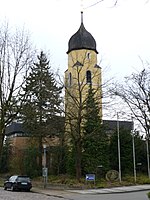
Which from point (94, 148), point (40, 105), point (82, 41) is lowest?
point (94, 148)

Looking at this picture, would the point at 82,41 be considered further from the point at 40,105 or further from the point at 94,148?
the point at 40,105

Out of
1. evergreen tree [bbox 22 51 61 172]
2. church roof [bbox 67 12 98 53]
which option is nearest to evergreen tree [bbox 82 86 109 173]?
evergreen tree [bbox 22 51 61 172]

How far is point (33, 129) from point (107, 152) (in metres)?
9.75

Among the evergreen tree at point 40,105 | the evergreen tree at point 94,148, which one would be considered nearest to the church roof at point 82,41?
the evergreen tree at point 40,105

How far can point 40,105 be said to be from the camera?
3809 centimetres

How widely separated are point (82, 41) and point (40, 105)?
21814mm

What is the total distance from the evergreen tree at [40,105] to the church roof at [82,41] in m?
13.9

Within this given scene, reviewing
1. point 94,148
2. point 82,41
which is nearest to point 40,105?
point 94,148

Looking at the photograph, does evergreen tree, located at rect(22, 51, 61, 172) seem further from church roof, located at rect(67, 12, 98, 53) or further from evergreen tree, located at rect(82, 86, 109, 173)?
church roof, located at rect(67, 12, 98, 53)

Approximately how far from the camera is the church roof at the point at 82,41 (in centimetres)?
5697

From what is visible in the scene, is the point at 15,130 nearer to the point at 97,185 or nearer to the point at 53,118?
the point at 53,118

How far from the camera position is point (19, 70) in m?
36.7

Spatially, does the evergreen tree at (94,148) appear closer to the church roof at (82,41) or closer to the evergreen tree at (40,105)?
the evergreen tree at (40,105)

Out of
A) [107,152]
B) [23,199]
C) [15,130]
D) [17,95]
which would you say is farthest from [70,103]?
[15,130]
